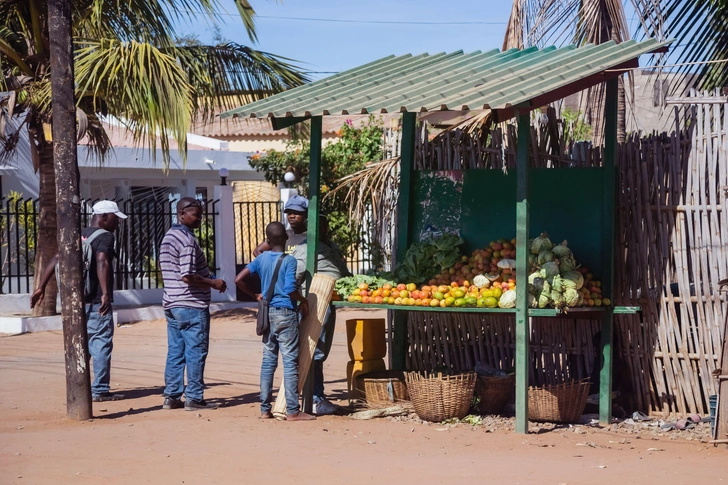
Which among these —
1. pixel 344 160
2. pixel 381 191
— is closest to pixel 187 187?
pixel 344 160

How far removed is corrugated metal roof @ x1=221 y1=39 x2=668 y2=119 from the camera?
680 cm

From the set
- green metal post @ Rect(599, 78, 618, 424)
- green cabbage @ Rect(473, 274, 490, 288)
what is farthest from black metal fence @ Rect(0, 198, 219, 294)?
green metal post @ Rect(599, 78, 618, 424)

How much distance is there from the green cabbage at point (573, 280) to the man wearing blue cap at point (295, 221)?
2.41 m

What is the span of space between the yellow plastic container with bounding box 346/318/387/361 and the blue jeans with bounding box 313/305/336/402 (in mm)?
336

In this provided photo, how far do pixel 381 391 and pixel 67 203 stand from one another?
302cm

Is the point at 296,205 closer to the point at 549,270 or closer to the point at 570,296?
the point at 549,270

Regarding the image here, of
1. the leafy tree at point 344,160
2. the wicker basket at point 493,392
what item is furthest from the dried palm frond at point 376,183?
the leafy tree at point 344,160

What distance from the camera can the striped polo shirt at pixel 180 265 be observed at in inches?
324

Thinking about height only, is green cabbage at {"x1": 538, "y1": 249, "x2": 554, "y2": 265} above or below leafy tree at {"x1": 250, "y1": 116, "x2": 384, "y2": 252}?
below

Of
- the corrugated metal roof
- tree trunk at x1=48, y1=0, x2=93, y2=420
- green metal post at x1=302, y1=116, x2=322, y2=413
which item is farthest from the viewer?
green metal post at x1=302, y1=116, x2=322, y2=413

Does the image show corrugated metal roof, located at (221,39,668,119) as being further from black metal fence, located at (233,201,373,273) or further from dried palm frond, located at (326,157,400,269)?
black metal fence, located at (233,201,373,273)

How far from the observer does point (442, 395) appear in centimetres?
764

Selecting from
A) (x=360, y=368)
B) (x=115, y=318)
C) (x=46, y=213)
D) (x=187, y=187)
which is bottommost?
(x=115, y=318)

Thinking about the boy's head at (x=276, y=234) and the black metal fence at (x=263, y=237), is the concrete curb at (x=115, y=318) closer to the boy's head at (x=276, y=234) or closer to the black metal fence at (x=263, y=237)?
the black metal fence at (x=263, y=237)
